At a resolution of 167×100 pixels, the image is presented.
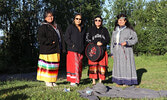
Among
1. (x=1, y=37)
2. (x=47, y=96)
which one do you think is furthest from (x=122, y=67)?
(x=1, y=37)

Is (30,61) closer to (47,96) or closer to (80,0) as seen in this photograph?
(80,0)

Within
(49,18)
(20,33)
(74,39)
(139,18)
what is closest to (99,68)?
(74,39)

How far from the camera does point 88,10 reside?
23.1m

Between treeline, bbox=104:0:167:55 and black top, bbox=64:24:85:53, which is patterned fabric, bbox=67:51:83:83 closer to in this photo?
black top, bbox=64:24:85:53

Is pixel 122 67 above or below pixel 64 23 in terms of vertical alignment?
below

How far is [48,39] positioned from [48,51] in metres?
0.34

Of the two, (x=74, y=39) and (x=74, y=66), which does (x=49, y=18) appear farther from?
(x=74, y=66)

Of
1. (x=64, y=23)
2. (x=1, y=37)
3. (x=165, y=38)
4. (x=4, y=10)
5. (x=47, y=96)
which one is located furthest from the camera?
(x=64, y=23)

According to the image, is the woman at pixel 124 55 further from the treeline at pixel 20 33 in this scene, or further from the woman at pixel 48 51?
the treeline at pixel 20 33

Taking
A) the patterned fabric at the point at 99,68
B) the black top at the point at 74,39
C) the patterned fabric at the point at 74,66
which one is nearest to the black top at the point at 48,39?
the black top at the point at 74,39

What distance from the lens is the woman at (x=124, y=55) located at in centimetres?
550

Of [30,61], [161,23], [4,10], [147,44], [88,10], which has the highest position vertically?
[88,10]

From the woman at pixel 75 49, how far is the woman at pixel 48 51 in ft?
1.21

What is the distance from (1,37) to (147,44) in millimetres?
16950
